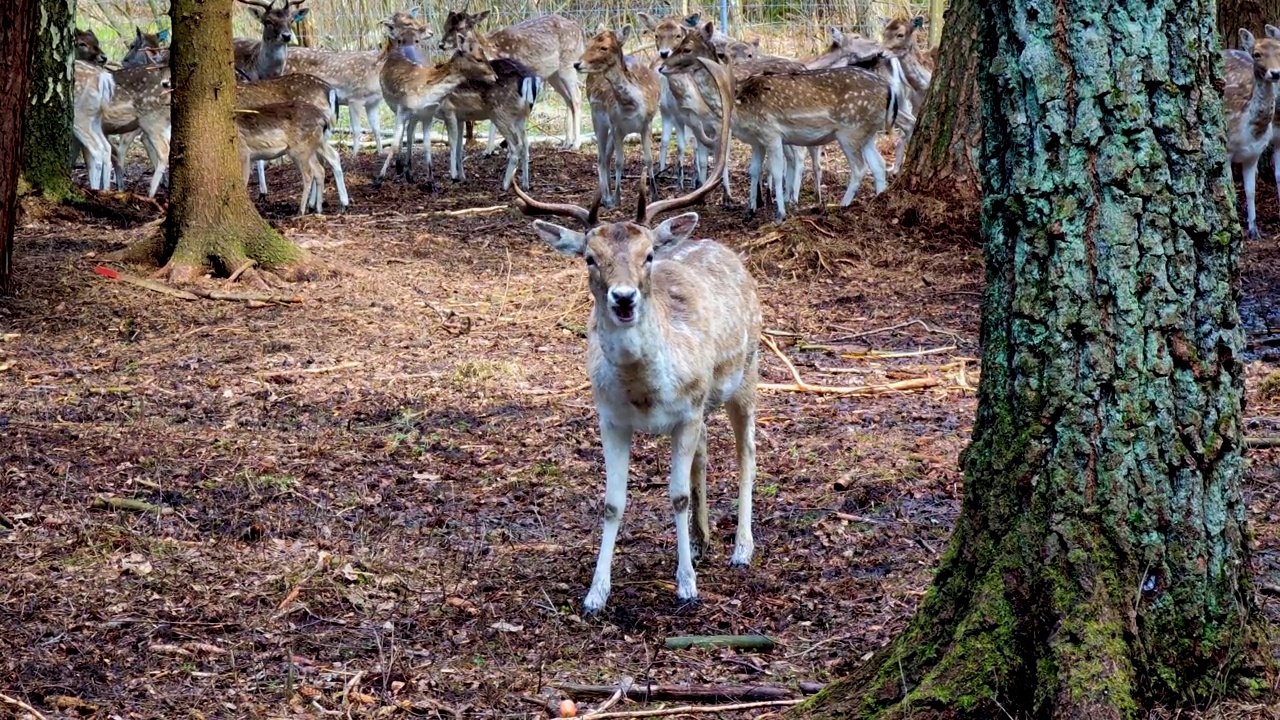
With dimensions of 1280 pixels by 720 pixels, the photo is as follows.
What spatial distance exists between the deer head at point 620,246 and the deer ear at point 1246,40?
23.7 ft

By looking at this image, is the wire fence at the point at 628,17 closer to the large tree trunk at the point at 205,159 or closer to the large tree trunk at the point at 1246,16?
the large tree trunk at the point at 1246,16

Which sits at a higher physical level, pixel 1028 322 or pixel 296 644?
pixel 1028 322

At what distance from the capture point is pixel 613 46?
1333 centimetres

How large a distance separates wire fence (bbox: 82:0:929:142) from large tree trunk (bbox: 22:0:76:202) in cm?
647

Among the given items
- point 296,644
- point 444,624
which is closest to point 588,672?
point 444,624

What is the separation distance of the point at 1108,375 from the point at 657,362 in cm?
185

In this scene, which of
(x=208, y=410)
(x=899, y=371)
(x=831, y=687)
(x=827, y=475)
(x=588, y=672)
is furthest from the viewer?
(x=899, y=371)

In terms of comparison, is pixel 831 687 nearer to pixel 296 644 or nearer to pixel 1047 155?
pixel 1047 155

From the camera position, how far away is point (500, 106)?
14.4 metres

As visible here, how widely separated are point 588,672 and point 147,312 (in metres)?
5.36

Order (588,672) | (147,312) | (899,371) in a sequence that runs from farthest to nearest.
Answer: (147,312), (899,371), (588,672)

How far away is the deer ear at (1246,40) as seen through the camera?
1062 cm

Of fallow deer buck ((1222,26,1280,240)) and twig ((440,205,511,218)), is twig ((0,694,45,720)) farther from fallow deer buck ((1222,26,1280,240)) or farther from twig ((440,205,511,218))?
fallow deer buck ((1222,26,1280,240))

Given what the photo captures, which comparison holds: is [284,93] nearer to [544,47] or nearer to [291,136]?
[291,136]
